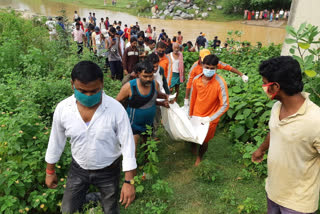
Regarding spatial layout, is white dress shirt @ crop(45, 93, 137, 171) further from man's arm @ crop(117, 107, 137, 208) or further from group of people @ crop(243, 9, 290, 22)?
group of people @ crop(243, 9, 290, 22)

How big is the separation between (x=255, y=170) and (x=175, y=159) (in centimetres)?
133

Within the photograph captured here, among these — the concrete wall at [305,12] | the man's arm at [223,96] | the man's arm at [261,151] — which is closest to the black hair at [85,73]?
the man's arm at [261,151]

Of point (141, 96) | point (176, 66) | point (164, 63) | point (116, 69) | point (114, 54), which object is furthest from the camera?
point (116, 69)

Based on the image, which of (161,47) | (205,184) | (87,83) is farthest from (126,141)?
(161,47)

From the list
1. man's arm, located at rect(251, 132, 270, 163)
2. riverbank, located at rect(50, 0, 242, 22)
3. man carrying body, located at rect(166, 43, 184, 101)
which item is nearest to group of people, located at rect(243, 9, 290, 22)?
riverbank, located at rect(50, 0, 242, 22)

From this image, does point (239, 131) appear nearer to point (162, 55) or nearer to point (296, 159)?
point (162, 55)

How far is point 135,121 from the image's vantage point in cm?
379

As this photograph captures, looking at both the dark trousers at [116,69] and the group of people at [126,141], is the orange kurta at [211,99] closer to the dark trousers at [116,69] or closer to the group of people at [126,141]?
the group of people at [126,141]

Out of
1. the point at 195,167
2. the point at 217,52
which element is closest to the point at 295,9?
the point at 217,52

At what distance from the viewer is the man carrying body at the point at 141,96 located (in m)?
3.50

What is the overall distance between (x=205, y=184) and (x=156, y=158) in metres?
0.99

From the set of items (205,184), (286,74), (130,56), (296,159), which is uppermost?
(286,74)

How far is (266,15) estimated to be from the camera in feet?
98.4

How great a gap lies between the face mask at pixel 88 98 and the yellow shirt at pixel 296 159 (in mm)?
1531
